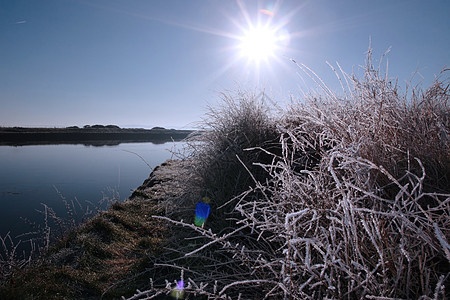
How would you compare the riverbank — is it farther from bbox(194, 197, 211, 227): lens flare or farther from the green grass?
bbox(194, 197, 211, 227): lens flare

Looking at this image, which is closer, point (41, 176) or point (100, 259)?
point (100, 259)

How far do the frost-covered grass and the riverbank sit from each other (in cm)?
30

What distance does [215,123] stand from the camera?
135 inches

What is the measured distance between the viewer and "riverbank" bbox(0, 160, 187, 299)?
1.98 metres

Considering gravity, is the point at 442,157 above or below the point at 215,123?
below

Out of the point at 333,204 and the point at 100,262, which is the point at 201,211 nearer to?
the point at 100,262

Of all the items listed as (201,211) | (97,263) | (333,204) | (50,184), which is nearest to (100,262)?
(97,263)

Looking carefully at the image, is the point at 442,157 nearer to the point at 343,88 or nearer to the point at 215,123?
the point at 343,88

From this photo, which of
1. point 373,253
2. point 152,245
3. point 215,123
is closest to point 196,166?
point 215,123

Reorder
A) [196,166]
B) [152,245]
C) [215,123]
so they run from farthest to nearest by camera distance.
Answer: [215,123], [196,166], [152,245]

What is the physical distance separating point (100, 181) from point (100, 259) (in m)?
8.99

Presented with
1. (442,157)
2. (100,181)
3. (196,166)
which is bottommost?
(100,181)

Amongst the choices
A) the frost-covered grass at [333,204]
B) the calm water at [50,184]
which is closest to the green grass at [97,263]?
the frost-covered grass at [333,204]

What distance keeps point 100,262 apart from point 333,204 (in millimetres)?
2174
